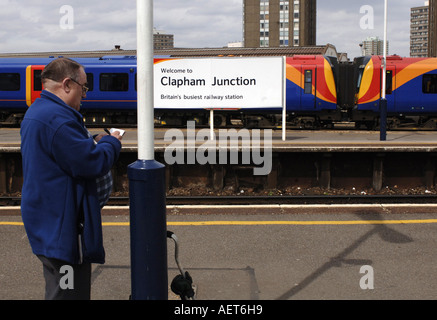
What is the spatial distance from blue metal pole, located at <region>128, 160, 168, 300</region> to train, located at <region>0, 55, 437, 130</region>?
1672 cm

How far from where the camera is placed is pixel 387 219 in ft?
22.9

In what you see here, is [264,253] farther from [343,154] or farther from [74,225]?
[343,154]

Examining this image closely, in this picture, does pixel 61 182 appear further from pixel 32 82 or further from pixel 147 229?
pixel 32 82

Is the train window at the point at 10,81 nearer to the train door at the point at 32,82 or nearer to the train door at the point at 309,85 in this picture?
the train door at the point at 32,82

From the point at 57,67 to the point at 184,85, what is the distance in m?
10.1

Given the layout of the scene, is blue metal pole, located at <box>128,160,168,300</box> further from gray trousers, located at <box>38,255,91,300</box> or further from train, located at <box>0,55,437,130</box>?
train, located at <box>0,55,437,130</box>

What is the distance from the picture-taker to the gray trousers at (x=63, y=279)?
2812 millimetres

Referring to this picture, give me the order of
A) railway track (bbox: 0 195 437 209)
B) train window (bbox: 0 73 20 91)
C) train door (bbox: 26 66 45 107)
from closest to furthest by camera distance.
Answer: railway track (bbox: 0 195 437 209)
train door (bbox: 26 66 45 107)
train window (bbox: 0 73 20 91)

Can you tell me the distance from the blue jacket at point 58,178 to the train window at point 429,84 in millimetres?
19404

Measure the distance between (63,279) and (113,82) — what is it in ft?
62.8

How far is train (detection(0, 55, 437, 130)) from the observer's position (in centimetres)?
2008

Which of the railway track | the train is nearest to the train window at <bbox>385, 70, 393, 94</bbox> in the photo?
the train

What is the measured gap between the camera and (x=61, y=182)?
9.03 ft
